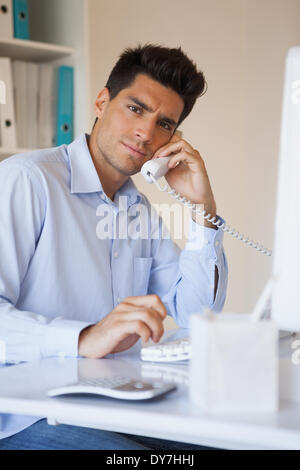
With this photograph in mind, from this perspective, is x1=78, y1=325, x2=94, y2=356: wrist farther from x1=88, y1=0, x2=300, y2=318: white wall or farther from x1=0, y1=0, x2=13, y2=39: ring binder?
x1=88, y1=0, x2=300, y2=318: white wall

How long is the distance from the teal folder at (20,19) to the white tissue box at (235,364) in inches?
69.2

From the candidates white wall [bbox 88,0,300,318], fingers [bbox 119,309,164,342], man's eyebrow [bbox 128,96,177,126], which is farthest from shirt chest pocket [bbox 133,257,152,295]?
white wall [bbox 88,0,300,318]

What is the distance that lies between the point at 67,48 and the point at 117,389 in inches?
67.7

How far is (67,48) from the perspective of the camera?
2146 mm

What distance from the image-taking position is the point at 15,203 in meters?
1.24

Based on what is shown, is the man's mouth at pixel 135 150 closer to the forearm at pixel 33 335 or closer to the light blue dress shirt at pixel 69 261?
the light blue dress shirt at pixel 69 261

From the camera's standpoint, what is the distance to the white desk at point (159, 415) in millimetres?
557

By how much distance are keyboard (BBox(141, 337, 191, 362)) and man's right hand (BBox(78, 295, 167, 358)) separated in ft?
0.11

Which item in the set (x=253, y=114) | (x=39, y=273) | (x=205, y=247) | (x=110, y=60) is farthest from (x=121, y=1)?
(x=39, y=273)

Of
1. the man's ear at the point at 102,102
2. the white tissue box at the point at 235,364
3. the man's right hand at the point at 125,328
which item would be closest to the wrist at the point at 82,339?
the man's right hand at the point at 125,328

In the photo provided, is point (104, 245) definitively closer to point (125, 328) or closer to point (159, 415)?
point (125, 328)

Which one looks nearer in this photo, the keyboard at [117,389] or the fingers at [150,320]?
the keyboard at [117,389]

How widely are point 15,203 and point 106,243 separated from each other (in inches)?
10.3

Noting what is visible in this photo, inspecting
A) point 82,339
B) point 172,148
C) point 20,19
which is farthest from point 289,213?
point 20,19
